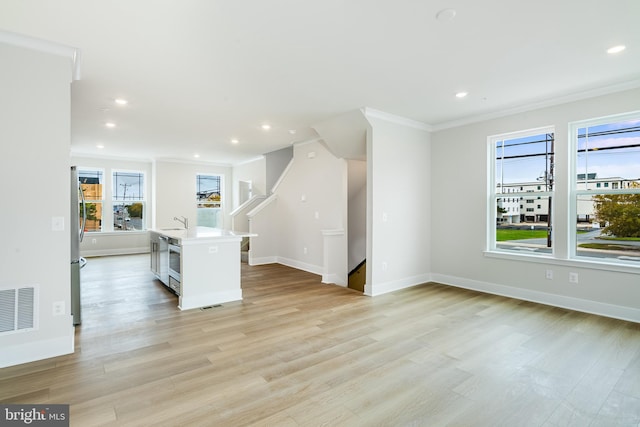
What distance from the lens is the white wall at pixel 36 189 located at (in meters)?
2.52

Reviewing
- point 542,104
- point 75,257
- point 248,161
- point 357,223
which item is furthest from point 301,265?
point 542,104

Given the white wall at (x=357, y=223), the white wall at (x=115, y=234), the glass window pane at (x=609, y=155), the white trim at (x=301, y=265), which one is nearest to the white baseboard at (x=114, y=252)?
the white wall at (x=115, y=234)

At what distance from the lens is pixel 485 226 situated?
4715 millimetres

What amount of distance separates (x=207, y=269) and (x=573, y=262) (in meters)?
4.67

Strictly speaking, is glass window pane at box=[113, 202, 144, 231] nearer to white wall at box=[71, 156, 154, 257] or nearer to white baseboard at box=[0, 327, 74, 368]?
white wall at box=[71, 156, 154, 257]

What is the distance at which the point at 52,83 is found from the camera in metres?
2.70

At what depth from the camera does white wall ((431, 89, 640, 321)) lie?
11.9ft

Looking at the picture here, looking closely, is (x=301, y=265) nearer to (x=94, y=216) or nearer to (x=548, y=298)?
(x=548, y=298)

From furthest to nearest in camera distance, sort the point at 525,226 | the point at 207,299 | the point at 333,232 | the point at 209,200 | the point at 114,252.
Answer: the point at 209,200 → the point at 114,252 → the point at 333,232 → the point at 525,226 → the point at 207,299

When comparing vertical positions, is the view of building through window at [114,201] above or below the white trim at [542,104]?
below

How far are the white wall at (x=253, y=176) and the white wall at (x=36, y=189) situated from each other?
17.2ft

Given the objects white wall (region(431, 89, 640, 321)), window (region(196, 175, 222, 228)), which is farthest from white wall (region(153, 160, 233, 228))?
white wall (region(431, 89, 640, 321))

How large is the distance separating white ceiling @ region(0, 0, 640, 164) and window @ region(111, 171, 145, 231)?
441 centimetres

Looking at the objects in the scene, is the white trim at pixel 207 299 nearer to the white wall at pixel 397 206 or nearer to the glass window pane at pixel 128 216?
the white wall at pixel 397 206
